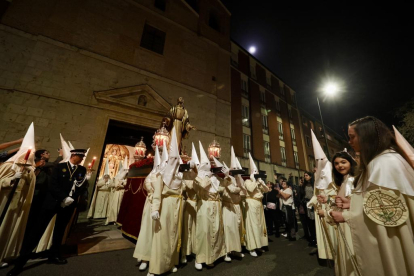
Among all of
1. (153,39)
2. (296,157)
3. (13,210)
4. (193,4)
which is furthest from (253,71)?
(13,210)

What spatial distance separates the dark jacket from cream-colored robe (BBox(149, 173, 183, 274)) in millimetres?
1669

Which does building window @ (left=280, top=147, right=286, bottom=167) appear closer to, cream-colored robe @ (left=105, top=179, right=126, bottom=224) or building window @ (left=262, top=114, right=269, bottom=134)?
building window @ (left=262, top=114, right=269, bottom=134)

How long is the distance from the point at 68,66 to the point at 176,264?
10470 mm

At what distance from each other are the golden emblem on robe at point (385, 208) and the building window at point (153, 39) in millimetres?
13584

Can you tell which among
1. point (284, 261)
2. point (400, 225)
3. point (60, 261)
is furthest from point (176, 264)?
point (400, 225)

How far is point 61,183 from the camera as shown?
129 inches

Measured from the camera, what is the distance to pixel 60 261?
317 centimetres

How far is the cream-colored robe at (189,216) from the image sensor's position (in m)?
3.81

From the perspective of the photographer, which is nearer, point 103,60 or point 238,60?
point 103,60

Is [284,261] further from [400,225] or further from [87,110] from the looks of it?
[87,110]

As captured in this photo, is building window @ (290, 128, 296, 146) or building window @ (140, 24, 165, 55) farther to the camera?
building window @ (290, 128, 296, 146)

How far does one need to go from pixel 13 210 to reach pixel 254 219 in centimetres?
549

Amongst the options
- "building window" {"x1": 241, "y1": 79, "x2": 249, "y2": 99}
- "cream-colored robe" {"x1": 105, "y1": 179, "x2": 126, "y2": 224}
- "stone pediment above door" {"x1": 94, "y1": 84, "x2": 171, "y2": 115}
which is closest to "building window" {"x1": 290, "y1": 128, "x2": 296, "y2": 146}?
"building window" {"x1": 241, "y1": 79, "x2": 249, "y2": 99}

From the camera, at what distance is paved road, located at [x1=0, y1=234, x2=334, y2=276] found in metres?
2.96
